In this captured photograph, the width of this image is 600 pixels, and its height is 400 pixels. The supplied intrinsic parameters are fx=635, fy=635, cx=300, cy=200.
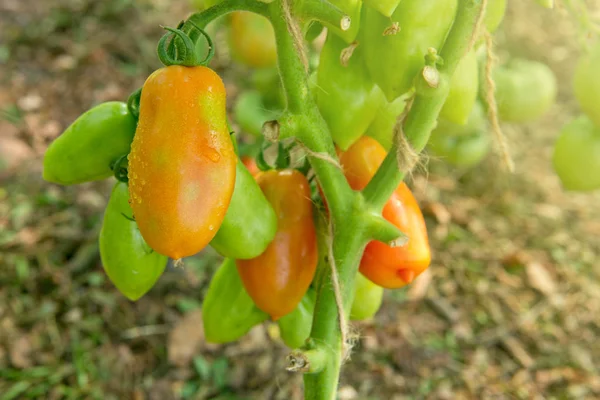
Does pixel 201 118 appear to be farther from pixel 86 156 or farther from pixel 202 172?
pixel 86 156

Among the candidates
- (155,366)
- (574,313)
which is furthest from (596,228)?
(155,366)

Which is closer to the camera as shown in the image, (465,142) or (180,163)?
(180,163)

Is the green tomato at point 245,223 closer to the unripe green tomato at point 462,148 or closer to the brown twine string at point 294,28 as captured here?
the brown twine string at point 294,28

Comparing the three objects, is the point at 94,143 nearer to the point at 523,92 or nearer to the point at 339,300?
the point at 339,300

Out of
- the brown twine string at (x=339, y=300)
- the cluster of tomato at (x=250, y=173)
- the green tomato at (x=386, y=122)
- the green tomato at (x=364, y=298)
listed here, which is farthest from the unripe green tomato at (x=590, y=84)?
the brown twine string at (x=339, y=300)

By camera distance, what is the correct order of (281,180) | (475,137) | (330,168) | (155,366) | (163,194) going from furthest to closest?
(475,137)
(155,366)
(281,180)
(330,168)
(163,194)

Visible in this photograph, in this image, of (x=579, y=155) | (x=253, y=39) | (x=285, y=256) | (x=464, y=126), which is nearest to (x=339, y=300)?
(x=285, y=256)
